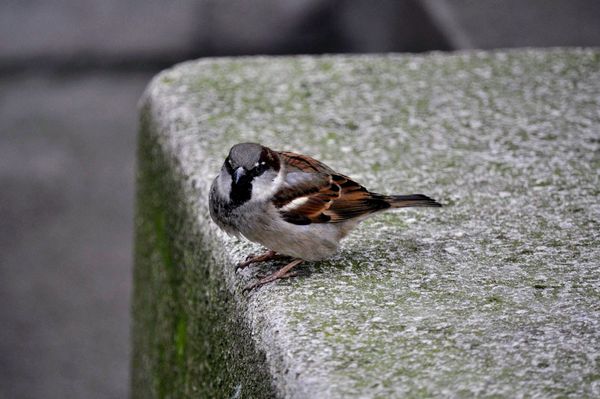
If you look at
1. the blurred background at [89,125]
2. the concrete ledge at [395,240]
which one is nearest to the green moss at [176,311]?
the concrete ledge at [395,240]

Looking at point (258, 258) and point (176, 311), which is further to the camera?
point (176, 311)

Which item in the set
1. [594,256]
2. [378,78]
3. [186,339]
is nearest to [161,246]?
[186,339]

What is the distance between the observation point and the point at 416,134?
364cm

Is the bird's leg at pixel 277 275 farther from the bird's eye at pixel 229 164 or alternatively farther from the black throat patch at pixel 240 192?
the bird's eye at pixel 229 164

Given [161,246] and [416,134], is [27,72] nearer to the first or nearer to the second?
[161,246]

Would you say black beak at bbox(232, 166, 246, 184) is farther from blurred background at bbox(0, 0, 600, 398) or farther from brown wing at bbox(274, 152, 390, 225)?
blurred background at bbox(0, 0, 600, 398)

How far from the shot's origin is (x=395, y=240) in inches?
113

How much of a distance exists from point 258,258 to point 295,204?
212 mm

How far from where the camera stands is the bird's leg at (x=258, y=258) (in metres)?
2.69

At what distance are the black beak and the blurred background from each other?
3.66m

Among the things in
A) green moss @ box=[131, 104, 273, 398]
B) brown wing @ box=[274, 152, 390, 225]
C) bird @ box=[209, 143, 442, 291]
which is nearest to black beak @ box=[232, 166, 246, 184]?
bird @ box=[209, 143, 442, 291]

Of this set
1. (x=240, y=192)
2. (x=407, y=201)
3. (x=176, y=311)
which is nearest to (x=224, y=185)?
(x=240, y=192)

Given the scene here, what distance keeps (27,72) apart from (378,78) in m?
3.25

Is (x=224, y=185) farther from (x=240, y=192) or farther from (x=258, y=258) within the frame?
(x=258, y=258)
